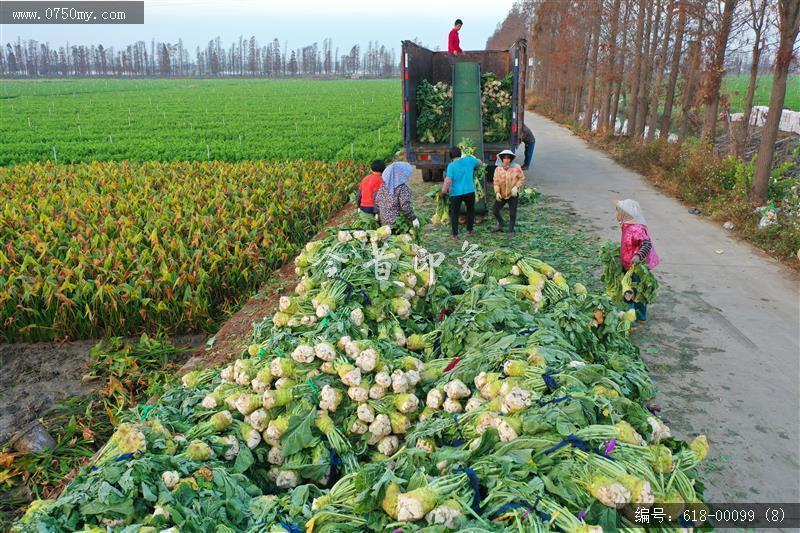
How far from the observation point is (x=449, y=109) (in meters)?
13.2

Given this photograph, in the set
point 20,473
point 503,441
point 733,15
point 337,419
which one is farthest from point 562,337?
point 733,15

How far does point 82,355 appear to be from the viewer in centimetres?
670

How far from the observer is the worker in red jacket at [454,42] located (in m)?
13.6

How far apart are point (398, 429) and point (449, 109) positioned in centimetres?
1058

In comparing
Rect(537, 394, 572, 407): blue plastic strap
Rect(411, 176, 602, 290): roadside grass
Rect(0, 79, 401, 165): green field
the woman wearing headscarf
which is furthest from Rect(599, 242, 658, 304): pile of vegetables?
Rect(0, 79, 401, 165): green field

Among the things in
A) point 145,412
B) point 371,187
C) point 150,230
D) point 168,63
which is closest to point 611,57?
point 371,187

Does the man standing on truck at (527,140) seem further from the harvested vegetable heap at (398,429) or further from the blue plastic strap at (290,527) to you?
the blue plastic strap at (290,527)

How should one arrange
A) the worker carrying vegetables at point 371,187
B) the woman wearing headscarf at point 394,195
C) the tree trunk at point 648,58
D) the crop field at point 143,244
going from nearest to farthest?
the crop field at point 143,244, the woman wearing headscarf at point 394,195, the worker carrying vegetables at point 371,187, the tree trunk at point 648,58

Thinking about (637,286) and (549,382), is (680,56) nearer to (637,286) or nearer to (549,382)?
(637,286)

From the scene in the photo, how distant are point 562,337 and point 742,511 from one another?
169 cm

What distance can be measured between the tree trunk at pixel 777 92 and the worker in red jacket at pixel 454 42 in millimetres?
6609

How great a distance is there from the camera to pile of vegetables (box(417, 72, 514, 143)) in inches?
519

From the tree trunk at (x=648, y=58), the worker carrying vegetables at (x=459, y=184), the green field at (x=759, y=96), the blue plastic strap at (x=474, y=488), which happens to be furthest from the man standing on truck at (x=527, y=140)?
the blue plastic strap at (x=474, y=488)

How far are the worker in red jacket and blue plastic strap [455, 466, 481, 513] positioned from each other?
12.5 meters
